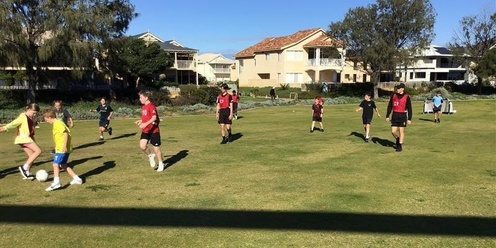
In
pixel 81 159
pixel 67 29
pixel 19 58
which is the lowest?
pixel 81 159

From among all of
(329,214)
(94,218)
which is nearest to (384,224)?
(329,214)

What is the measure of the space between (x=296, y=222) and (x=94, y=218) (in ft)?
9.85

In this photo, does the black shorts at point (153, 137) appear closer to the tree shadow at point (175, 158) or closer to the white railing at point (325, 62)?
the tree shadow at point (175, 158)

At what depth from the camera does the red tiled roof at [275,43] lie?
61.4 meters

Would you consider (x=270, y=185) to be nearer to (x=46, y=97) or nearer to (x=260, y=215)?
(x=260, y=215)

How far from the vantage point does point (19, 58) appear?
28.1 meters

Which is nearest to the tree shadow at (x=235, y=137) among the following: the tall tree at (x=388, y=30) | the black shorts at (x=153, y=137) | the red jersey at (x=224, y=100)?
the red jersey at (x=224, y=100)

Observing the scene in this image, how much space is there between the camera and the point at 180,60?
64.8m

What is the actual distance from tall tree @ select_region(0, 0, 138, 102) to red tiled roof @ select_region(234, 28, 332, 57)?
34.3 m

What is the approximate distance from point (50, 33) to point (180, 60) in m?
35.6

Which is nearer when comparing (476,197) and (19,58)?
(476,197)

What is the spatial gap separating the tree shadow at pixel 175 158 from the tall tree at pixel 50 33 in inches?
825

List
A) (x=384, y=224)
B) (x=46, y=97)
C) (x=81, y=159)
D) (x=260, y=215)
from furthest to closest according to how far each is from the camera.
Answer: (x=46, y=97)
(x=81, y=159)
(x=260, y=215)
(x=384, y=224)

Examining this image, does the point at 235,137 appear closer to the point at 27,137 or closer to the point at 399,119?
the point at 399,119
